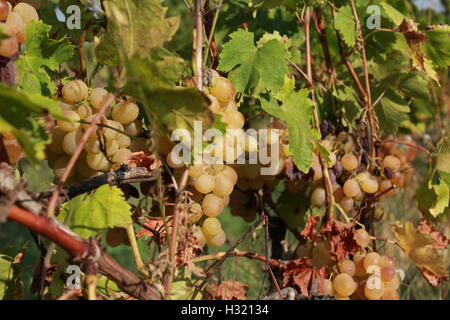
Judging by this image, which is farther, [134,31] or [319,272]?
[319,272]

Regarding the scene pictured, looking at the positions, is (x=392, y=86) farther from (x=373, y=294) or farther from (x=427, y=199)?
(x=373, y=294)

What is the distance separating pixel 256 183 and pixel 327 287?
0.34 metres

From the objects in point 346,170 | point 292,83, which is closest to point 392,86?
point 346,170

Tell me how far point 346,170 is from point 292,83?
0.35 m

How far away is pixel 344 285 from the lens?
1364 mm

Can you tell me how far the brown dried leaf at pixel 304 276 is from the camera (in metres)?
1.34

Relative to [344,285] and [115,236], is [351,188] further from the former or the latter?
[115,236]

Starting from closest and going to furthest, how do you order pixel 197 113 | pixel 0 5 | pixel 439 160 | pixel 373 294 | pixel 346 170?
pixel 197 113
pixel 0 5
pixel 373 294
pixel 439 160
pixel 346 170

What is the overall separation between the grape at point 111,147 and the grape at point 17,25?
252mm

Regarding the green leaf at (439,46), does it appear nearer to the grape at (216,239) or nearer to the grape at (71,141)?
the grape at (216,239)

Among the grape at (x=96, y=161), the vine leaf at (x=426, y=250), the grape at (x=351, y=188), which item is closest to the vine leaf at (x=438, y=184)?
the vine leaf at (x=426, y=250)

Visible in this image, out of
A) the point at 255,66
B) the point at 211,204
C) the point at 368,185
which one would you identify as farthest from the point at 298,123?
the point at 368,185

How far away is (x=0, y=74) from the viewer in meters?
0.94
